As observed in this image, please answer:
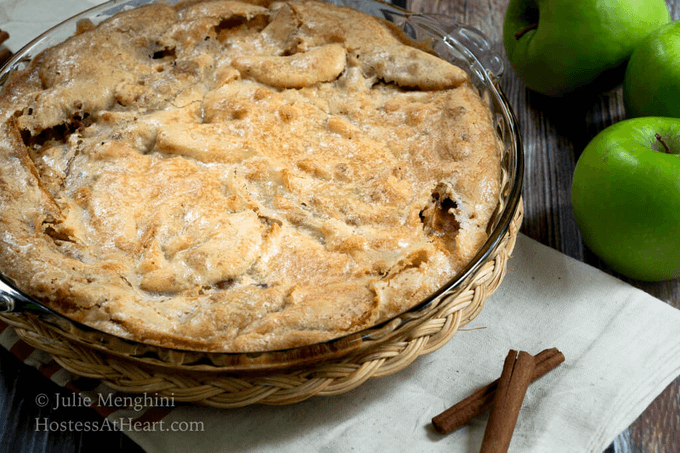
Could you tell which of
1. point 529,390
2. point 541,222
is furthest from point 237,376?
point 541,222

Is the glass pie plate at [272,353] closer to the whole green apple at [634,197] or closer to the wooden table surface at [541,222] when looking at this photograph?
the wooden table surface at [541,222]

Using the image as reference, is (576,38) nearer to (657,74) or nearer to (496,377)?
(657,74)

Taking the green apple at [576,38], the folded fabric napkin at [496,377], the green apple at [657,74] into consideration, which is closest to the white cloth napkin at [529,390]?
the folded fabric napkin at [496,377]

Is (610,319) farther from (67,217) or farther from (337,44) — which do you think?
(67,217)

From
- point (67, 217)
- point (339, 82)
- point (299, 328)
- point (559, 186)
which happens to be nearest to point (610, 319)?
point (559, 186)

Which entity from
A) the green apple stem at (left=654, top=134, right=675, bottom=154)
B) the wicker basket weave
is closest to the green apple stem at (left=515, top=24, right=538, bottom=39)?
the green apple stem at (left=654, top=134, right=675, bottom=154)

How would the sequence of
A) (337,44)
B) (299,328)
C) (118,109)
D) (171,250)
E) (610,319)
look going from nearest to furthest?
(299,328) → (171,250) → (610,319) → (118,109) → (337,44)
